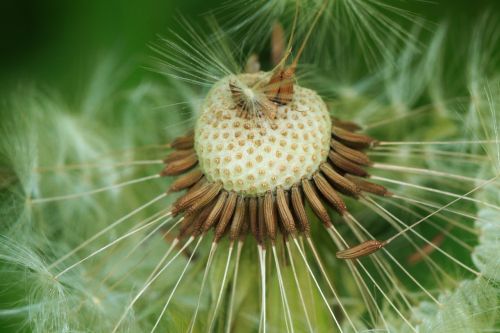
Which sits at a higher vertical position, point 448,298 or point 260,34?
point 260,34

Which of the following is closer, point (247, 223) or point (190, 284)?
point (247, 223)

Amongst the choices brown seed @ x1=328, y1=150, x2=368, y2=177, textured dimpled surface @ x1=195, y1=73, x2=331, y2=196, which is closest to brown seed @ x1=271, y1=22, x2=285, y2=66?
textured dimpled surface @ x1=195, y1=73, x2=331, y2=196

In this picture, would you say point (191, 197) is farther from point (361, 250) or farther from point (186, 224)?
point (361, 250)

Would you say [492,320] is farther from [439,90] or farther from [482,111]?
[439,90]

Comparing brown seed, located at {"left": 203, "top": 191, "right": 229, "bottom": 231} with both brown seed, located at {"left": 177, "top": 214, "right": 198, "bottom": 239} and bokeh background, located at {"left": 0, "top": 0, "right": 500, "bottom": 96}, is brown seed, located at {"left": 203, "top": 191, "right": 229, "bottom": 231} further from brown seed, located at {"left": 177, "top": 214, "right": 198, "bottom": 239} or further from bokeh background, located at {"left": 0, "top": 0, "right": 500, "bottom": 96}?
bokeh background, located at {"left": 0, "top": 0, "right": 500, "bottom": 96}

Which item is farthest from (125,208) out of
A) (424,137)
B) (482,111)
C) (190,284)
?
(482,111)

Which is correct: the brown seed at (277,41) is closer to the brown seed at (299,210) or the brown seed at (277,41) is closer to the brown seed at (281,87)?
the brown seed at (281,87)

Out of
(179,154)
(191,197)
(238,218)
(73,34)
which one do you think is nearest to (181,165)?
(179,154)
